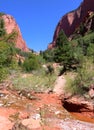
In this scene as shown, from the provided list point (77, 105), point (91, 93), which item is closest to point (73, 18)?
point (91, 93)

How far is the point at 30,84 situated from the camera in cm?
2472

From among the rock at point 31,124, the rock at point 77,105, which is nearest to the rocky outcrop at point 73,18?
the rock at point 77,105

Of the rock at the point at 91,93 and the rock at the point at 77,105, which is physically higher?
the rock at the point at 91,93

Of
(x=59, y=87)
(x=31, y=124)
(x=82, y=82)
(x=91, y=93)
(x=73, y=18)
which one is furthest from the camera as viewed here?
(x=73, y=18)

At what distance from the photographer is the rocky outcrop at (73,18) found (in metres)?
120

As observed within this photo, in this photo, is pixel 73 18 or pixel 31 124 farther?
pixel 73 18

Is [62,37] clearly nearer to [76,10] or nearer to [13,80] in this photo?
[13,80]

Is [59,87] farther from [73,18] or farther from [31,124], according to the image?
[73,18]

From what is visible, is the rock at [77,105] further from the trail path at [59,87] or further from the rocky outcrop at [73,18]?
the rocky outcrop at [73,18]

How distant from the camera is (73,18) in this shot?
13850cm

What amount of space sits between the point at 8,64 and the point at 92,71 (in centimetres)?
604

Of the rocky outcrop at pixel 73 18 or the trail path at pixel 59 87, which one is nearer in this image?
the trail path at pixel 59 87

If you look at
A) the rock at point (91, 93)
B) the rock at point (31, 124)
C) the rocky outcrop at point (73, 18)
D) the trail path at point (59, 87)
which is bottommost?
the rock at point (31, 124)

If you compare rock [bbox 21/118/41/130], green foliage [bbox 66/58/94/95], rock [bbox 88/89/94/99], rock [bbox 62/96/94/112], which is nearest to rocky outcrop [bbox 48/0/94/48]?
green foliage [bbox 66/58/94/95]
